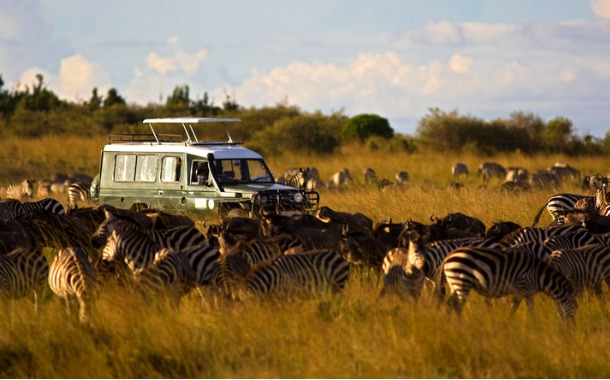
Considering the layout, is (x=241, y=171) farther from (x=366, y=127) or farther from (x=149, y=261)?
(x=366, y=127)

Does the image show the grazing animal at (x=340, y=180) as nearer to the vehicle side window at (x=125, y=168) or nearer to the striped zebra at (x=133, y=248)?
the vehicle side window at (x=125, y=168)

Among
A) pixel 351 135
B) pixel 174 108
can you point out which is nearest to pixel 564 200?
pixel 351 135

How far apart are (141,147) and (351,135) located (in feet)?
129

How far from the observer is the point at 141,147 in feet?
77.8

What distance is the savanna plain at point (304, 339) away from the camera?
1138 centimetres

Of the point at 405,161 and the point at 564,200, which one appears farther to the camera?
the point at 405,161

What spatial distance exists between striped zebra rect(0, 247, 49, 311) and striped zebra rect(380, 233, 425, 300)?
419 centimetres

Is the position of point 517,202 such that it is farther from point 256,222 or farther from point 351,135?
point 351,135

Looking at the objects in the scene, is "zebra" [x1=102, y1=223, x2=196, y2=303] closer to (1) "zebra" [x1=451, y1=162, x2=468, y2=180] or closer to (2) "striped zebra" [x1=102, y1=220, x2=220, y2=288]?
(2) "striped zebra" [x1=102, y1=220, x2=220, y2=288]

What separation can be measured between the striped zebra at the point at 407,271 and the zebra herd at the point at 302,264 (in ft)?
0.04

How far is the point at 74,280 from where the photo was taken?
12992 millimetres

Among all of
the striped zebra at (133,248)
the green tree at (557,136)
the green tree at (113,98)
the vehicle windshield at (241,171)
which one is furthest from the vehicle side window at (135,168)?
the green tree at (113,98)

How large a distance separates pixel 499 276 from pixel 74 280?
4924 millimetres

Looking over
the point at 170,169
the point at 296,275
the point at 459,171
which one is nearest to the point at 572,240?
the point at 296,275
